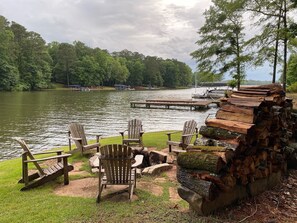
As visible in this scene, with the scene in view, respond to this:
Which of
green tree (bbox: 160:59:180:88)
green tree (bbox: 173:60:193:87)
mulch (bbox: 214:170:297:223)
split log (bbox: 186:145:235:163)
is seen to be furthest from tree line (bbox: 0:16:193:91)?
mulch (bbox: 214:170:297:223)

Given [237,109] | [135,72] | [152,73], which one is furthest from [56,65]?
[237,109]

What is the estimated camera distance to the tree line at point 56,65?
2218 inches

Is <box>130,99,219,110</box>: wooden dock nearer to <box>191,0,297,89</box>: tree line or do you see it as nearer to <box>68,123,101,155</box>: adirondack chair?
<box>191,0,297,89</box>: tree line

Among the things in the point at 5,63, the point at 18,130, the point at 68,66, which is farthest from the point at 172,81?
the point at 18,130

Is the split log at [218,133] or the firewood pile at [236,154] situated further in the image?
the split log at [218,133]

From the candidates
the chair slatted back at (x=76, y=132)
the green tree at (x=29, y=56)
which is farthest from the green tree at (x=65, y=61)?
the chair slatted back at (x=76, y=132)

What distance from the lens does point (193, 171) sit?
3.55 m

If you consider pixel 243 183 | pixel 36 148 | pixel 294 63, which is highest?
pixel 294 63

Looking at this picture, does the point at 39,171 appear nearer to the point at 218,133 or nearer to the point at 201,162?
the point at 201,162

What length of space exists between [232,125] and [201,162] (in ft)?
2.61

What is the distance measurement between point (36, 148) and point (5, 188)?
695cm

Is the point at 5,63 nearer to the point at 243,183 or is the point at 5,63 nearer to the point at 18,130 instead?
the point at 18,130

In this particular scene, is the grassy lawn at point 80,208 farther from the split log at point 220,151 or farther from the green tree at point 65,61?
the green tree at point 65,61

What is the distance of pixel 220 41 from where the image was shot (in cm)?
2139
